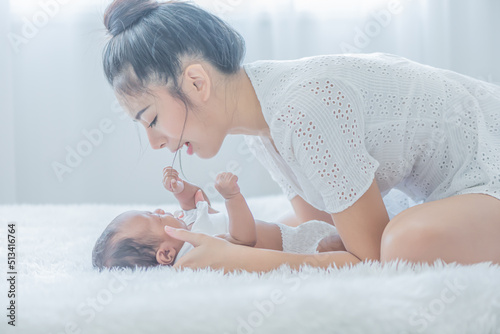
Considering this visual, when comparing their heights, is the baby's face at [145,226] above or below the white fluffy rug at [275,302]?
below

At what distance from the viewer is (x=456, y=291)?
0.67 meters

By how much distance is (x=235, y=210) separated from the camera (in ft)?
3.43

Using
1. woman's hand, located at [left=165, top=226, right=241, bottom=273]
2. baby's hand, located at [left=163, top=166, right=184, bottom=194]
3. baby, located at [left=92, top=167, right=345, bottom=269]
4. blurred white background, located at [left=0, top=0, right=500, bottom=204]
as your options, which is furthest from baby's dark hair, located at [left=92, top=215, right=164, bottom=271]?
blurred white background, located at [left=0, top=0, right=500, bottom=204]

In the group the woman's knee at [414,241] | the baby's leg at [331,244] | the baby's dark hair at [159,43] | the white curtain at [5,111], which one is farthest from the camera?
the white curtain at [5,111]

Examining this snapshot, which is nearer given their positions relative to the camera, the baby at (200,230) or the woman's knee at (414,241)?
the woman's knee at (414,241)

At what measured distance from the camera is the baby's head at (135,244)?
100 centimetres

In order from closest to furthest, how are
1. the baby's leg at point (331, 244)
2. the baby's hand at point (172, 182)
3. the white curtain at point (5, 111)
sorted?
the baby's leg at point (331, 244) → the baby's hand at point (172, 182) → the white curtain at point (5, 111)

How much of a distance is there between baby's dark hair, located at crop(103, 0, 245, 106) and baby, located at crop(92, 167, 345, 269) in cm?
23

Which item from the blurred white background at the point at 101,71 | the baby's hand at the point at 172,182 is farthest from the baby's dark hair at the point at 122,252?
the blurred white background at the point at 101,71

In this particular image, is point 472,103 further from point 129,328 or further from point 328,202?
point 129,328

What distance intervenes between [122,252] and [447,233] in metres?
0.59

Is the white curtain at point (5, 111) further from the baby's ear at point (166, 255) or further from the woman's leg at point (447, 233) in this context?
the woman's leg at point (447, 233)

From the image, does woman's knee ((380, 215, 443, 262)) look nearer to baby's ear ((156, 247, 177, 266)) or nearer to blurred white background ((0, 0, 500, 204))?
baby's ear ((156, 247, 177, 266))

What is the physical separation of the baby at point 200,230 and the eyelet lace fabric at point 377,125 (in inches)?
4.6
